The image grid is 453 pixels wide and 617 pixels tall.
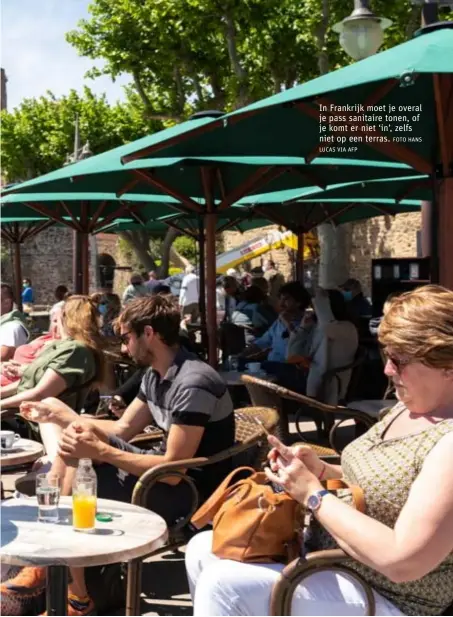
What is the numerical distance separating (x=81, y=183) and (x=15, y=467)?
355cm

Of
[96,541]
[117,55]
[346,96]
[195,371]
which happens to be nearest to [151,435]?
[195,371]

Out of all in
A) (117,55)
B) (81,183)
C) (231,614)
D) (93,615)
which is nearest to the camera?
(231,614)

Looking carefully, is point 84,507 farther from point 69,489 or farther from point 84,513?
point 69,489

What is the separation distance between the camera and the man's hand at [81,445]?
3.07 meters

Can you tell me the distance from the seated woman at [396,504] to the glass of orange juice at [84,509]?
36cm

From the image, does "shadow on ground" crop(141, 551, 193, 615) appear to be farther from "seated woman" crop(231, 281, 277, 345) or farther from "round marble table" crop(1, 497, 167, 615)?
"seated woman" crop(231, 281, 277, 345)

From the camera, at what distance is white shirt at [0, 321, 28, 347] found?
620 cm

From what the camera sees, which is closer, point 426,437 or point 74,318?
point 426,437

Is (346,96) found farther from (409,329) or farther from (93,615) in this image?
(93,615)

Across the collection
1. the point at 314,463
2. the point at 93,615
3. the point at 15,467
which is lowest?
the point at 93,615

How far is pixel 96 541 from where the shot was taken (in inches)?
94.7

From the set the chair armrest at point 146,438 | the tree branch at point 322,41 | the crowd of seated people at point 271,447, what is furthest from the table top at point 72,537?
the tree branch at point 322,41

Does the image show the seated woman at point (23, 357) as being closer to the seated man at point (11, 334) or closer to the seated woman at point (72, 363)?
the seated woman at point (72, 363)

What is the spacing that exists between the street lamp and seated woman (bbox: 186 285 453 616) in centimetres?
557
